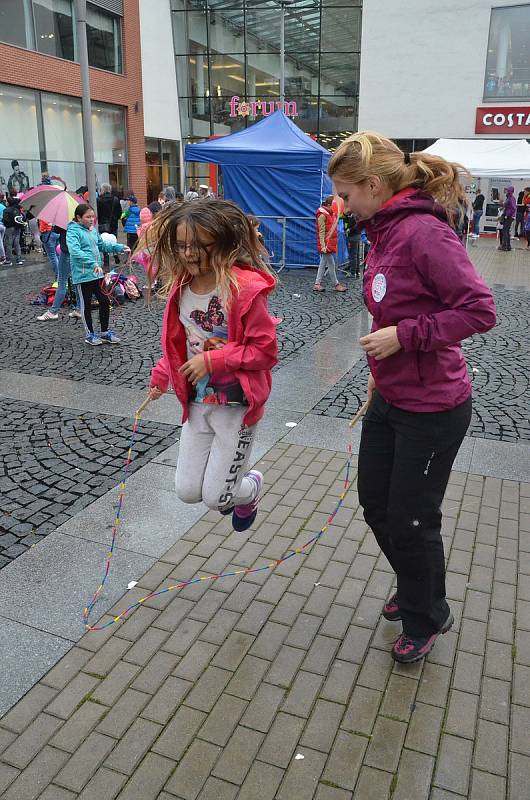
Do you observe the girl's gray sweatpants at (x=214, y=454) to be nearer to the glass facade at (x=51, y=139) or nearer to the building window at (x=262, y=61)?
the glass facade at (x=51, y=139)

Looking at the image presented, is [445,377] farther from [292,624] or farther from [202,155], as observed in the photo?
[202,155]

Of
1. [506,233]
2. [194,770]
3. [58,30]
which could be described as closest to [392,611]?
[194,770]

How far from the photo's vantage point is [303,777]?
90.7 inches

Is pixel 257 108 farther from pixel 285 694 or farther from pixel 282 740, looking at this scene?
pixel 282 740

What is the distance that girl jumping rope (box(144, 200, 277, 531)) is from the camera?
110 inches

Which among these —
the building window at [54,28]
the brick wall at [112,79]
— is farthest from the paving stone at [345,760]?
the building window at [54,28]

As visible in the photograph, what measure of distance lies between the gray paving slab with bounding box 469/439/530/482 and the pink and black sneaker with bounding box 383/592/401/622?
1860 millimetres

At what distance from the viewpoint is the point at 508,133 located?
84.1 ft

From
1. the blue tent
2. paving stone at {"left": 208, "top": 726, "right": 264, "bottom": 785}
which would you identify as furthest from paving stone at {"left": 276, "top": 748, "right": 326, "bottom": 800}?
the blue tent

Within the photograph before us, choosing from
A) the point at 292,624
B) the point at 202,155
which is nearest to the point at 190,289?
the point at 292,624

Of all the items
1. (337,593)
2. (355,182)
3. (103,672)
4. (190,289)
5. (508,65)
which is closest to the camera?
(355,182)

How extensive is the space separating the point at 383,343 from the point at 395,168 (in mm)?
617

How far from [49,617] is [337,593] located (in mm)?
1366

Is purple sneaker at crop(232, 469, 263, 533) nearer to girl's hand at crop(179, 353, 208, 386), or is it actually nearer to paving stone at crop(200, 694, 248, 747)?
girl's hand at crop(179, 353, 208, 386)
